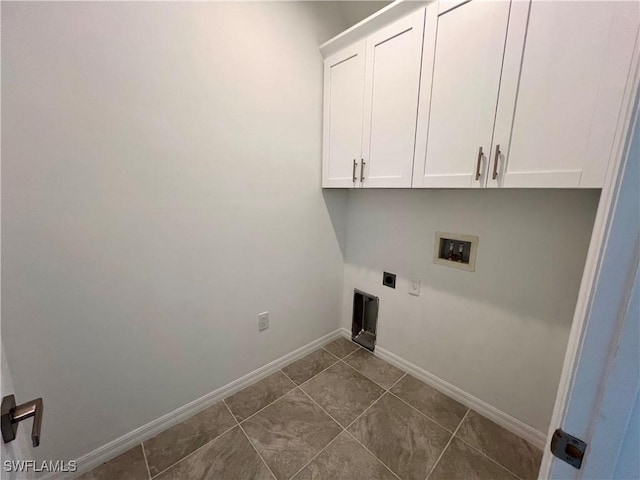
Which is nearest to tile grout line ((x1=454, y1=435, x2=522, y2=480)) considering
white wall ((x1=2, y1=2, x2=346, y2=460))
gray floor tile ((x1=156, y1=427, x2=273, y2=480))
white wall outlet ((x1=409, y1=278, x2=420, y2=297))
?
white wall outlet ((x1=409, y1=278, x2=420, y2=297))

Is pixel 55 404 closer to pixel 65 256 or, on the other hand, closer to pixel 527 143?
pixel 65 256

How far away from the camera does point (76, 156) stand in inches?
39.4

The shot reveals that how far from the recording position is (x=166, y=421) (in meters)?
1.39

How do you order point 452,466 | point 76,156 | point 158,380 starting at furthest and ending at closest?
point 158,380
point 452,466
point 76,156

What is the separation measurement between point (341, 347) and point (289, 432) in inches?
34.2

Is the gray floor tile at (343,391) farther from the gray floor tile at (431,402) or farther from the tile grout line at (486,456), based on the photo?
the tile grout line at (486,456)

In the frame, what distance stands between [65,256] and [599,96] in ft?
6.87

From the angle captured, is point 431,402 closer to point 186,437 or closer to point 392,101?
point 186,437

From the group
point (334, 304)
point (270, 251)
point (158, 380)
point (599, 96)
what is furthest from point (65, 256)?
point (599, 96)

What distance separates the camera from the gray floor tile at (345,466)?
46.1 inches

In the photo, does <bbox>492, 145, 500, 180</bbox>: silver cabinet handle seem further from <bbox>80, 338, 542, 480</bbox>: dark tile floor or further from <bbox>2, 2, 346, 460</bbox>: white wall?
<bbox>80, 338, 542, 480</bbox>: dark tile floor

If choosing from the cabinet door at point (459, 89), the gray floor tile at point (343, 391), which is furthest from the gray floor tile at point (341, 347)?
the cabinet door at point (459, 89)

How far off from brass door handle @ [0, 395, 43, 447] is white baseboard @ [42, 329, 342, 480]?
1020 mm

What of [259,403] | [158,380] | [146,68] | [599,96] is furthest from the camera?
[259,403]
